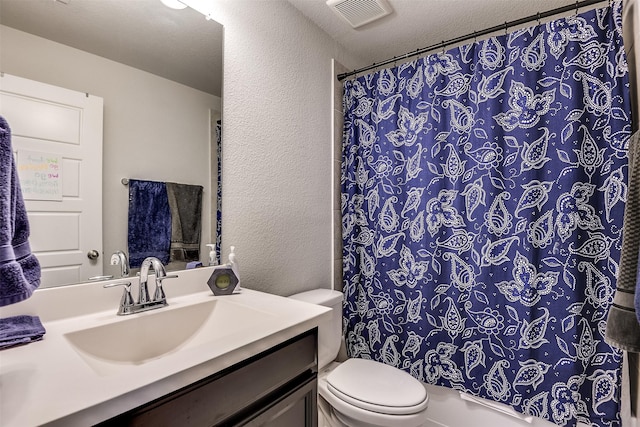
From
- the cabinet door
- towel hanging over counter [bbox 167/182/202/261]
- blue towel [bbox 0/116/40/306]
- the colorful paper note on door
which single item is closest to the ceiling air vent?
towel hanging over counter [bbox 167/182/202/261]

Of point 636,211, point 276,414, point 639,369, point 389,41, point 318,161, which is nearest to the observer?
point 276,414

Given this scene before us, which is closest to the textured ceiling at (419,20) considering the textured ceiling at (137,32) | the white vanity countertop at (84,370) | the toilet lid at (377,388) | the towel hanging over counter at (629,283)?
the textured ceiling at (137,32)

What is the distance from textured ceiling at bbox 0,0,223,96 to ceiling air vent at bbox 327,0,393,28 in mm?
661

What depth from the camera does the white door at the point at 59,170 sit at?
823 millimetres

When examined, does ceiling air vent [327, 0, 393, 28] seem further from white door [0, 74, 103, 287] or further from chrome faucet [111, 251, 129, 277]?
chrome faucet [111, 251, 129, 277]

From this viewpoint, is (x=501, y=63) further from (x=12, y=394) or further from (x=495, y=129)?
(x=12, y=394)

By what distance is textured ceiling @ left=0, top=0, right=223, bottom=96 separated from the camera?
2.87 ft

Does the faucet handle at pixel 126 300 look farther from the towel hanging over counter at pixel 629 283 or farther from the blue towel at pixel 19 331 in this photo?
the towel hanging over counter at pixel 629 283

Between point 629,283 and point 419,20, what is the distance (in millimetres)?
1606

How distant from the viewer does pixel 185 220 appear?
1.20 metres

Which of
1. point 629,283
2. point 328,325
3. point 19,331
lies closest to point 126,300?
point 19,331

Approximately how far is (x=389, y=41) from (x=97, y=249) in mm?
1961

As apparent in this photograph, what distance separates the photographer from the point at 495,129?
57.7 inches

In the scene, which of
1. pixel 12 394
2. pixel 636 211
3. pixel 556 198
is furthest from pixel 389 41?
pixel 12 394
